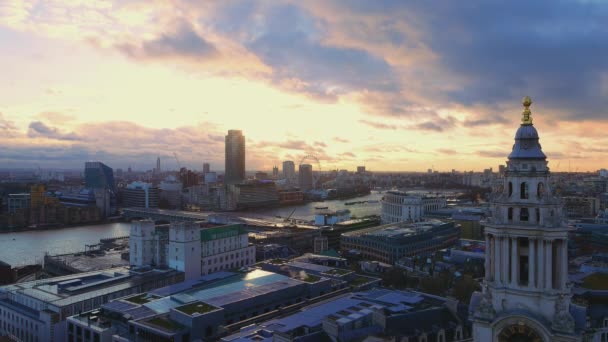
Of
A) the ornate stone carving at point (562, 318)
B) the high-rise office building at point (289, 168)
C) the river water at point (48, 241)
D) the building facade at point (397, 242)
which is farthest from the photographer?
the high-rise office building at point (289, 168)

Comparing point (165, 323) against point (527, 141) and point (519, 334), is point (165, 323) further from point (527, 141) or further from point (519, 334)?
point (527, 141)

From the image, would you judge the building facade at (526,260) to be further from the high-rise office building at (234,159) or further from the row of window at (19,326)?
the high-rise office building at (234,159)

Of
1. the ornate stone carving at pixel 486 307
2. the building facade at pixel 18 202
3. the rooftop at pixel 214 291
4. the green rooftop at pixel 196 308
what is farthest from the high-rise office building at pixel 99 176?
the ornate stone carving at pixel 486 307

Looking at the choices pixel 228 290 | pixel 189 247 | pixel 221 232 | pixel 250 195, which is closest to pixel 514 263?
pixel 228 290

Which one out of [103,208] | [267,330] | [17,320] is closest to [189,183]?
[103,208]

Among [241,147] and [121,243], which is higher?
[241,147]

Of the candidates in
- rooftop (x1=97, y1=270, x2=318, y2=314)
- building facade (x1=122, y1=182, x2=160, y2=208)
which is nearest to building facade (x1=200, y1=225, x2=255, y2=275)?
rooftop (x1=97, y1=270, x2=318, y2=314)

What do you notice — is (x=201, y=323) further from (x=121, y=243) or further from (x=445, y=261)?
(x=121, y=243)
